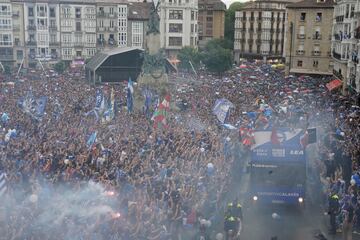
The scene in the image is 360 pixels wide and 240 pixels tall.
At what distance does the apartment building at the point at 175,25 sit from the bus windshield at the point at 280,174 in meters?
75.7

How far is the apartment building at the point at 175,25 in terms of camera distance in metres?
95.1

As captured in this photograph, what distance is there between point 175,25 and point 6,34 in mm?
28053

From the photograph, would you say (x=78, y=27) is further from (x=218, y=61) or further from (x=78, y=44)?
(x=218, y=61)

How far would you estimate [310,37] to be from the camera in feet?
251

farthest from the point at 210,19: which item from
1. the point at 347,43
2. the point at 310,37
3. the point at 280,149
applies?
the point at 280,149

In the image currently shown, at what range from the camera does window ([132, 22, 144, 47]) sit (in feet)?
311

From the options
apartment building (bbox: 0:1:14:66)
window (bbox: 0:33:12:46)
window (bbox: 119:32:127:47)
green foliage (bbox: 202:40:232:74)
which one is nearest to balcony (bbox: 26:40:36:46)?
apartment building (bbox: 0:1:14:66)

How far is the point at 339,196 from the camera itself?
805 inches

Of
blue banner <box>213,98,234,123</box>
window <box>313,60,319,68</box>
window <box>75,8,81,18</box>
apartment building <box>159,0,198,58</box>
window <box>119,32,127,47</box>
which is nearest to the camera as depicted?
blue banner <box>213,98,234,123</box>

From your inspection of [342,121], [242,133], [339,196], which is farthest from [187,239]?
[342,121]

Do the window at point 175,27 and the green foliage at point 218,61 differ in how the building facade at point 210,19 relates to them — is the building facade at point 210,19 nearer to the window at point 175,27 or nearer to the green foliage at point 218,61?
the window at point 175,27

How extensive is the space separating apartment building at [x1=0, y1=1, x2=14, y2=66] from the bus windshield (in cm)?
7007

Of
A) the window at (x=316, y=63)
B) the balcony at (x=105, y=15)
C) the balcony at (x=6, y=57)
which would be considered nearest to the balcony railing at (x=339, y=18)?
the window at (x=316, y=63)

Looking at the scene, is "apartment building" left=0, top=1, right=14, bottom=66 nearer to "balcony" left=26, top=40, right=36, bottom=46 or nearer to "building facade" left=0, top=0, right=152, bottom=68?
"building facade" left=0, top=0, right=152, bottom=68
